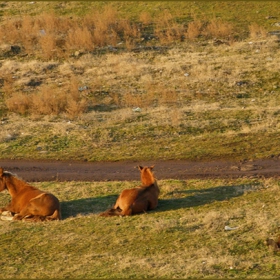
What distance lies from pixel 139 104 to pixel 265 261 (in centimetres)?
1281

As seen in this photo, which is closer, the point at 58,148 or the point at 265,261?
the point at 265,261

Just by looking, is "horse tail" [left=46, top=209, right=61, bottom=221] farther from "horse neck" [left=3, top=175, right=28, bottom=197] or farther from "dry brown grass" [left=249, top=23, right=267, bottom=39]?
"dry brown grass" [left=249, top=23, right=267, bottom=39]

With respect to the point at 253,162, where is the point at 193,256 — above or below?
above

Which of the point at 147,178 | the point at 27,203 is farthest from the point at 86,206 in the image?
the point at 147,178

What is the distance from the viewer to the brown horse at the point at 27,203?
1453 cm

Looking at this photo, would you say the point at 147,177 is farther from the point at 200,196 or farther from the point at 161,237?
the point at 161,237

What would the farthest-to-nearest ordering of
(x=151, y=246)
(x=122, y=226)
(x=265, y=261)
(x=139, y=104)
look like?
(x=139, y=104) → (x=122, y=226) → (x=151, y=246) → (x=265, y=261)

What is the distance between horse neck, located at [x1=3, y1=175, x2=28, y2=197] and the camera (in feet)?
50.2

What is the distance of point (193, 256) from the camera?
12.0 meters

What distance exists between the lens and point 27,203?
14797 mm

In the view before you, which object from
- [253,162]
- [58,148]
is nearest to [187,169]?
[253,162]

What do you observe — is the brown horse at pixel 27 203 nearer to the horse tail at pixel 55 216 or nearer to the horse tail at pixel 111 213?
the horse tail at pixel 55 216

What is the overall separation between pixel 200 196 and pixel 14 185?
12.9 ft

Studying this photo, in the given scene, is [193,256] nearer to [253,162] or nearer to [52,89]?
[253,162]
